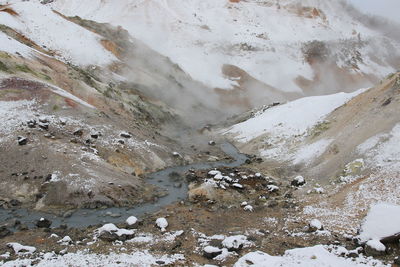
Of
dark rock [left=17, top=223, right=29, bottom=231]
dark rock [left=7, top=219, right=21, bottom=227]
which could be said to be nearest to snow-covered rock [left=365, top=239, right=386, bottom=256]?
dark rock [left=17, top=223, right=29, bottom=231]

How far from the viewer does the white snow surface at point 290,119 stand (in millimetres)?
40000

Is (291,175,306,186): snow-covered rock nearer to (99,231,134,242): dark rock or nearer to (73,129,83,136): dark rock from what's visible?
(99,231,134,242): dark rock

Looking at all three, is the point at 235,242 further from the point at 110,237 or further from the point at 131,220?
the point at 131,220

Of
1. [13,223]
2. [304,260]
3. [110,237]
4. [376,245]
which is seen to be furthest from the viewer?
[13,223]

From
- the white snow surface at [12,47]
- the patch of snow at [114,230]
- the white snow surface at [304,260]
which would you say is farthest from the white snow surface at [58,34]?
the white snow surface at [304,260]

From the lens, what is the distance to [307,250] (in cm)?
1598

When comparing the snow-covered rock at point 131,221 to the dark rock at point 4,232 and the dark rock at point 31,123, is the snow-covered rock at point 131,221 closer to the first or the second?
the dark rock at point 4,232

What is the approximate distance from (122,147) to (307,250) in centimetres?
1845

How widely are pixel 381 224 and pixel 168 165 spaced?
19537 mm

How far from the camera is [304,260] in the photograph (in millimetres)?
15250

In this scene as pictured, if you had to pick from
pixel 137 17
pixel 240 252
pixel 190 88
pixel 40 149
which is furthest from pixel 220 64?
pixel 240 252

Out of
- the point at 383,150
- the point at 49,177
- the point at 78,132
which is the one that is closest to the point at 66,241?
the point at 49,177

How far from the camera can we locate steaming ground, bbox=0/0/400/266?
55.0 feet

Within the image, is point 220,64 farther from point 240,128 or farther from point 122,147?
point 122,147
